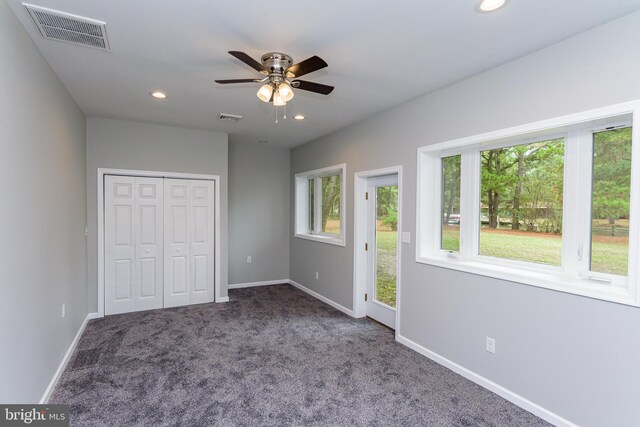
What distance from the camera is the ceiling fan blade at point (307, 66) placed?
1973mm

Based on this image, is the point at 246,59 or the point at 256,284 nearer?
the point at 246,59

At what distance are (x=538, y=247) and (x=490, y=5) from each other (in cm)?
185

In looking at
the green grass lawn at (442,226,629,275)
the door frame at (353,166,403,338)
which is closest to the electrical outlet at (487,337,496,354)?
the green grass lawn at (442,226,629,275)

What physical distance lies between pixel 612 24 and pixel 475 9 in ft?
2.97

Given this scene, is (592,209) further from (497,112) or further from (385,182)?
(385,182)

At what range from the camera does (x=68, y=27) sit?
6.90ft

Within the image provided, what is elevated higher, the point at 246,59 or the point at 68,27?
the point at 68,27

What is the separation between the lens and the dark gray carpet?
2293mm

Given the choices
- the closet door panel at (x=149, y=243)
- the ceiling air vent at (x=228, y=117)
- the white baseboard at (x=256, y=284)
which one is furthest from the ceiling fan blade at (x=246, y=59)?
the white baseboard at (x=256, y=284)

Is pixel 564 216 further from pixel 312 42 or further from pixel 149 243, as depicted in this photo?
pixel 149 243

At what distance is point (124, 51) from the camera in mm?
2426

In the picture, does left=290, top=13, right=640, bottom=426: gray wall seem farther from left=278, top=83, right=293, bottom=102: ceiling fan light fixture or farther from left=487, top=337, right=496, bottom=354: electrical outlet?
left=278, top=83, right=293, bottom=102: ceiling fan light fixture

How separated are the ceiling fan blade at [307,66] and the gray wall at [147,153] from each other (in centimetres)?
303

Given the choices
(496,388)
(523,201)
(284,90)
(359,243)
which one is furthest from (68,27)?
(496,388)
